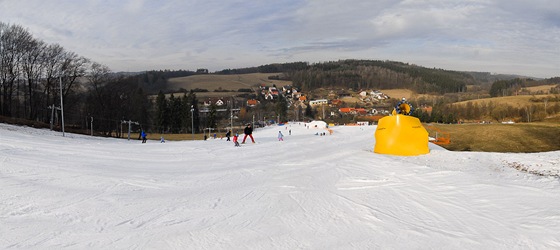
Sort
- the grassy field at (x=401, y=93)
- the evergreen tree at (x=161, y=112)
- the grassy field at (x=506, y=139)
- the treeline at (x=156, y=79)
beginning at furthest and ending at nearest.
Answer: the grassy field at (x=401, y=93)
the treeline at (x=156, y=79)
the evergreen tree at (x=161, y=112)
the grassy field at (x=506, y=139)

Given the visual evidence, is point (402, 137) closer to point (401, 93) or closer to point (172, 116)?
point (172, 116)

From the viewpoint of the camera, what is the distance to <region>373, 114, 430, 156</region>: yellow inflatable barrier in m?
17.8

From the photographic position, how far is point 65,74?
52.8 m

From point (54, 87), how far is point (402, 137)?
51.2 m

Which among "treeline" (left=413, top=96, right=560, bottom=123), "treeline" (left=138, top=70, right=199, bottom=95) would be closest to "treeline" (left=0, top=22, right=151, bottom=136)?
"treeline" (left=413, top=96, right=560, bottom=123)

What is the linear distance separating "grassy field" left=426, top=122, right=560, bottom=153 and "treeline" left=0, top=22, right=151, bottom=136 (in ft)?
124

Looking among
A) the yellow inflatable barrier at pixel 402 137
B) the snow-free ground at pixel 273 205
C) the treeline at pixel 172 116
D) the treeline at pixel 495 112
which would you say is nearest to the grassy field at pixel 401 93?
the treeline at pixel 495 112

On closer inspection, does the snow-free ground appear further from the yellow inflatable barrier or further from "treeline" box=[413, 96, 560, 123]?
"treeline" box=[413, 96, 560, 123]

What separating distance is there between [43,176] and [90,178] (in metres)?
1.12

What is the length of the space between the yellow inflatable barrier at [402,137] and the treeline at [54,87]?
33.5 m

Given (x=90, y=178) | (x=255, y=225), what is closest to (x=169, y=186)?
(x=90, y=178)

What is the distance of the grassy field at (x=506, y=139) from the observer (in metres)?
A: 29.1

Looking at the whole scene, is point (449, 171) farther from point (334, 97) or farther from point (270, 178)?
point (334, 97)

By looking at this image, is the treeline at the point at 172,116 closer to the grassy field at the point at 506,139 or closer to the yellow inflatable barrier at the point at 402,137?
the grassy field at the point at 506,139
